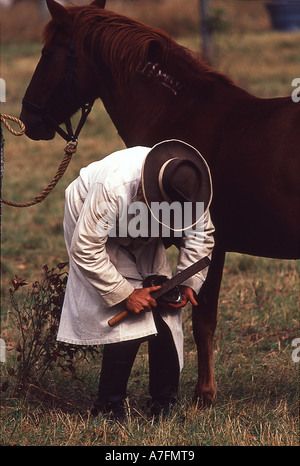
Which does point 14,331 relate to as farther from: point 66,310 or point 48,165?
point 48,165

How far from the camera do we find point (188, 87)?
400 centimetres

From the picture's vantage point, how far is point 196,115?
395 centimetres

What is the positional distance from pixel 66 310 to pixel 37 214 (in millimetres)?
5184

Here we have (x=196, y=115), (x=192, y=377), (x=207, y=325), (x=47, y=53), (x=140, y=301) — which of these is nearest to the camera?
(x=140, y=301)

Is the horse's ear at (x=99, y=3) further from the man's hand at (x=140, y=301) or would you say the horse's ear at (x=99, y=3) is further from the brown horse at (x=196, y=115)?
the man's hand at (x=140, y=301)

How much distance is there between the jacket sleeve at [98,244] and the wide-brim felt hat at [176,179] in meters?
0.19

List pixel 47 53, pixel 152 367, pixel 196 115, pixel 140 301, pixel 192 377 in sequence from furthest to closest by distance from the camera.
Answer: pixel 192 377 < pixel 47 53 < pixel 196 115 < pixel 152 367 < pixel 140 301

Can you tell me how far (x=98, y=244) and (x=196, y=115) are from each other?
41.9 inches

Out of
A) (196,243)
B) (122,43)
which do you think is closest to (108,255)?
(196,243)

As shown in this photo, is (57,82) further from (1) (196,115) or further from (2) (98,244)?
(2) (98,244)

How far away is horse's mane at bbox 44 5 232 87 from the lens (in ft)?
13.1

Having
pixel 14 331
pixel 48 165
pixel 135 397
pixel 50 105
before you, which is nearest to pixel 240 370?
pixel 135 397

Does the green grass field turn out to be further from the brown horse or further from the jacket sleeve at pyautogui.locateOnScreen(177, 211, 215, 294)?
the jacket sleeve at pyautogui.locateOnScreen(177, 211, 215, 294)
